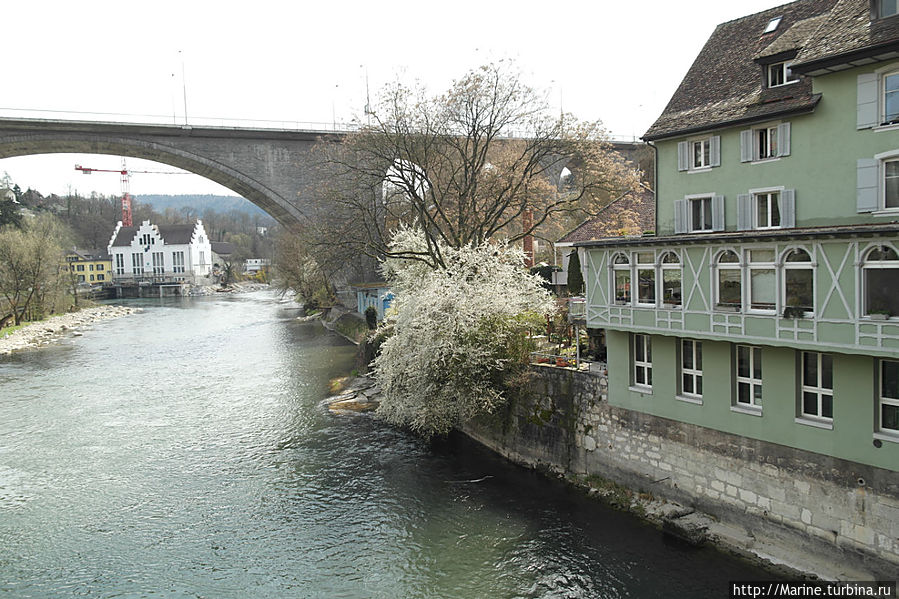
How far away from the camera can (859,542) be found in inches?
366

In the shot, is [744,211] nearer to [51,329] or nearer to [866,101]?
[866,101]

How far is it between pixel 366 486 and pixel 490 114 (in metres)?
13.2

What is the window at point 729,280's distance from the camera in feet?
35.8

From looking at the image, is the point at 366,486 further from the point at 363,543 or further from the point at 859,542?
the point at 859,542

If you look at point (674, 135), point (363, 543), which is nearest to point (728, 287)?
point (674, 135)

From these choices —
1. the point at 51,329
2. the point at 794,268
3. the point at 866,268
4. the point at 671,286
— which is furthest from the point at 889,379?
the point at 51,329

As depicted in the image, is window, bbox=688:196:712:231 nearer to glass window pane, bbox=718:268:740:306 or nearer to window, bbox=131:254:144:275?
glass window pane, bbox=718:268:740:306

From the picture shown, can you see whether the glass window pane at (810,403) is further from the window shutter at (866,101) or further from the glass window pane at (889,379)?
the window shutter at (866,101)

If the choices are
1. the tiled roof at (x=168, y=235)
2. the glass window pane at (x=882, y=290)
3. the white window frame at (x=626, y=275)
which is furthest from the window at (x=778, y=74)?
the tiled roof at (x=168, y=235)

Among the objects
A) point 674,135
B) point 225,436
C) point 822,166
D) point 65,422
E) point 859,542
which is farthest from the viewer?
point 65,422

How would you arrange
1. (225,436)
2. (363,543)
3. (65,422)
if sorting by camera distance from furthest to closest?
(65,422) → (225,436) → (363,543)

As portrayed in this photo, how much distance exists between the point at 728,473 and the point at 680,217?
5342 mm

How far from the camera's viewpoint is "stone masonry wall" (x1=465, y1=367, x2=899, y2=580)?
9.28m

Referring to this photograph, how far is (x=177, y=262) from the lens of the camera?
9069 cm
